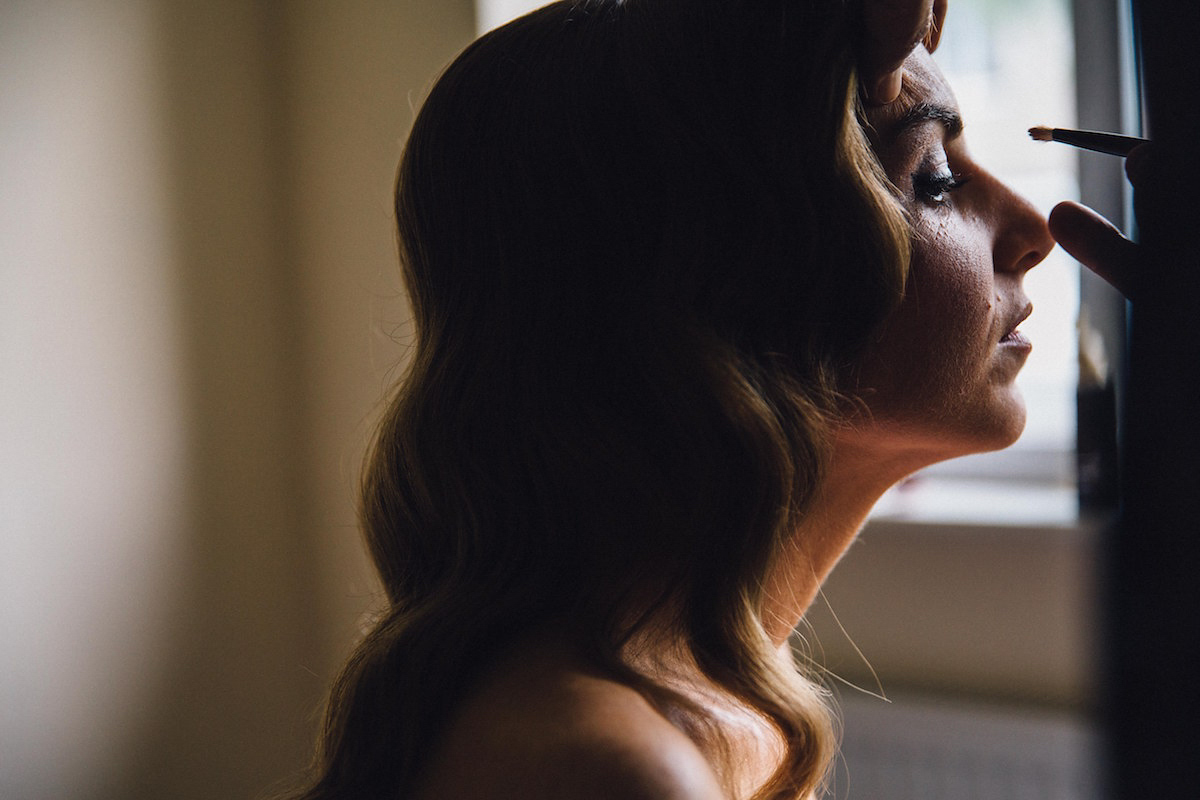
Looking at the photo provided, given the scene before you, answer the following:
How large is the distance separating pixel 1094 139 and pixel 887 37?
177 mm

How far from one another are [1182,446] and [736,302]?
0.31m

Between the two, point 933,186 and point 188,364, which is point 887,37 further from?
point 188,364

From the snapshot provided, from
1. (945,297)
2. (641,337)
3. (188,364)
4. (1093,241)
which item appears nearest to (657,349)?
(641,337)

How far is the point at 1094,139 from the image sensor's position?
604mm

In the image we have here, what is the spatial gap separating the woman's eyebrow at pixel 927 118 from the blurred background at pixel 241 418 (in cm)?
82

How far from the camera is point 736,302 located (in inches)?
21.5

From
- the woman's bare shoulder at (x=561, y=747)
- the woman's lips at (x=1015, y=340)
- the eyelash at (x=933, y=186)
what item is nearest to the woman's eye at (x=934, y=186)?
the eyelash at (x=933, y=186)

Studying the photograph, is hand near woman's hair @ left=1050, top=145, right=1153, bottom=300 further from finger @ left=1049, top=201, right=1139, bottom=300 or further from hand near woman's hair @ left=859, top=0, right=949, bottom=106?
hand near woman's hair @ left=859, top=0, right=949, bottom=106

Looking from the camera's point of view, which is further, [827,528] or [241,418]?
[241,418]

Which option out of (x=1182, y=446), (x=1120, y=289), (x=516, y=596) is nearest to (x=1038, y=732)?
(x=1120, y=289)

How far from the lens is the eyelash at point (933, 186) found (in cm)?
59

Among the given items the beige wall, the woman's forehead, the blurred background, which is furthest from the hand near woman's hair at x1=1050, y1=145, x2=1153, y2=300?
the beige wall

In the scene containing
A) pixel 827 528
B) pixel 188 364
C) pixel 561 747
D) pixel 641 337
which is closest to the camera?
pixel 561 747

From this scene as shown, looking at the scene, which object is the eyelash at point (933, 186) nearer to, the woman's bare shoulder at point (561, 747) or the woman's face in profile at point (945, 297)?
the woman's face in profile at point (945, 297)
